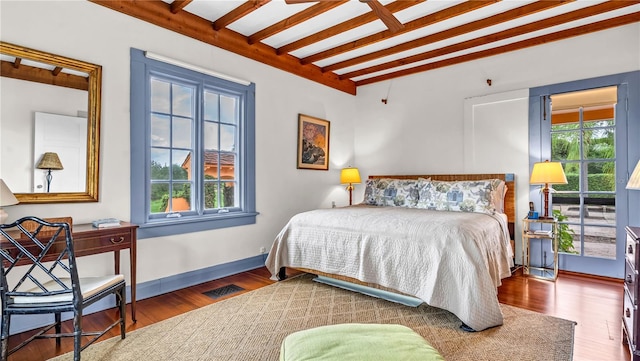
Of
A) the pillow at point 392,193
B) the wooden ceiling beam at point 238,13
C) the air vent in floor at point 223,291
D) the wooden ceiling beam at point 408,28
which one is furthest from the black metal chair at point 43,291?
the wooden ceiling beam at point 408,28

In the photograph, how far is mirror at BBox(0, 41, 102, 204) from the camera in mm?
2375

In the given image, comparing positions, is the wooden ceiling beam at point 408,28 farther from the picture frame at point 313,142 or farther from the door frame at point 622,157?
the door frame at point 622,157

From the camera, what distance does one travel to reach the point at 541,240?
3945 millimetres

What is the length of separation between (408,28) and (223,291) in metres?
3.35

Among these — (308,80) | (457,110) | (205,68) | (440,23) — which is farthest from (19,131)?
(457,110)

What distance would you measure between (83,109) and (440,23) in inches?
138

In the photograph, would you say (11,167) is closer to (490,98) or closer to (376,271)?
(376,271)

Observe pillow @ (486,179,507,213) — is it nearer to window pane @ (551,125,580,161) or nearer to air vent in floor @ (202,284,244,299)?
window pane @ (551,125,580,161)

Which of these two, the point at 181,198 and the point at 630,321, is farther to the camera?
the point at 181,198

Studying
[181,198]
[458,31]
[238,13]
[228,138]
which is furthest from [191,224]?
[458,31]

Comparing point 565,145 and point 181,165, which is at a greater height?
point 565,145

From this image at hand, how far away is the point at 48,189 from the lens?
253cm

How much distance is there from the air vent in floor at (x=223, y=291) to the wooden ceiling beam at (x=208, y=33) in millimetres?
2591

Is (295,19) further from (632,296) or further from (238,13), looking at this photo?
(632,296)
